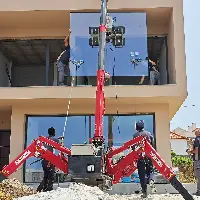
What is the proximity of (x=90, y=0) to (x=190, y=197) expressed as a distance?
921 cm

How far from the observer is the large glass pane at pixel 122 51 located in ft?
50.2

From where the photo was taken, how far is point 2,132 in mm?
18922

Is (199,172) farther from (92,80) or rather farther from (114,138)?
(92,80)

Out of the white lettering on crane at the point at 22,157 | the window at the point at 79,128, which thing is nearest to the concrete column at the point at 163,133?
the window at the point at 79,128

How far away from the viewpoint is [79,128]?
15.8m

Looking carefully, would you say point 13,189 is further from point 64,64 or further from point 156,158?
point 64,64

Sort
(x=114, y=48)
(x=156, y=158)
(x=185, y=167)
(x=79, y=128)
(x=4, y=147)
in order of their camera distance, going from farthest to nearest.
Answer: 1. (x=185, y=167)
2. (x=4, y=147)
3. (x=79, y=128)
4. (x=114, y=48)
5. (x=156, y=158)

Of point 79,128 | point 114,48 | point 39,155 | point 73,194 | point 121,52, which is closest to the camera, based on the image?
point 73,194

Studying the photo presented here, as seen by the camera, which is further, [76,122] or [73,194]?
[76,122]

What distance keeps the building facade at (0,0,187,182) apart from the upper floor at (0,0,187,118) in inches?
1.3

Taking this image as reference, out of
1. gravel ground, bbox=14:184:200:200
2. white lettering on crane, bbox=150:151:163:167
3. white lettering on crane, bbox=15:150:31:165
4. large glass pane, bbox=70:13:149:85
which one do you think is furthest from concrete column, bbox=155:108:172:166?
gravel ground, bbox=14:184:200:200

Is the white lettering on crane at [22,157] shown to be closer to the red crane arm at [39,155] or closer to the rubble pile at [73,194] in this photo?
the red crane arm at [39,155]

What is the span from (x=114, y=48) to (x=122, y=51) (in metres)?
1.47

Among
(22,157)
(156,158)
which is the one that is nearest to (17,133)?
(22,157)
